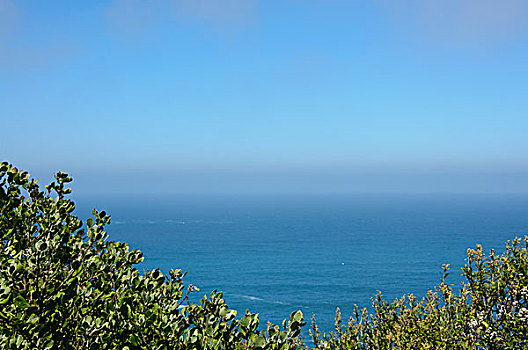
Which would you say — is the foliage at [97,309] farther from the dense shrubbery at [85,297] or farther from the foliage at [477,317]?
the foliage at [477,317]

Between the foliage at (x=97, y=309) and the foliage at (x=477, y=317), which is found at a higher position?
the foliage at (x=97, y=309)

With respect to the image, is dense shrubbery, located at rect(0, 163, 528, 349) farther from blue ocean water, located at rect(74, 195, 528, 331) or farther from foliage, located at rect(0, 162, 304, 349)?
blue ocean water, located at rect(74, 195, 528, 331)

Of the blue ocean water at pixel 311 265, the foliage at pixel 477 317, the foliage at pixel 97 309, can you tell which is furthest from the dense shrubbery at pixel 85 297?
the blue ocean water at pixel 311 265

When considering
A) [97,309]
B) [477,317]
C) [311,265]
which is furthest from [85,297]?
[311,265]

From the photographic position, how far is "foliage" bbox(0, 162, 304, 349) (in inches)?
194

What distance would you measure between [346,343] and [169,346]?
9.07m

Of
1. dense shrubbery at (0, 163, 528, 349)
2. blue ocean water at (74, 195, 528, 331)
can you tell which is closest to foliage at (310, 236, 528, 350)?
dense shrubbery at (0, 163, 528, 349)

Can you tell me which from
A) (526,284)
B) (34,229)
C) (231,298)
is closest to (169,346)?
(34,229)

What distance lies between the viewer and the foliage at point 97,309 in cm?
493

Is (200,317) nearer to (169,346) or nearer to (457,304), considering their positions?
(169,346)

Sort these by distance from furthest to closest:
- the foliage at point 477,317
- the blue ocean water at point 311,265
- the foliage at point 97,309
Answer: the blue ocean water at point 311,265
the foliage at point 477,317
the foliage at point 97,309

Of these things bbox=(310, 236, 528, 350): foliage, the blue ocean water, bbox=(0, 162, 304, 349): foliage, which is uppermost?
bbox=(0, 162, 304, 349): foliage

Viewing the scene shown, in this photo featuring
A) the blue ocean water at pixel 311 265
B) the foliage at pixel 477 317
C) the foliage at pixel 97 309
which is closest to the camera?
the foliage at pixel 97 309

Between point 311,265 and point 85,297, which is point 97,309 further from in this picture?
point 311,265
